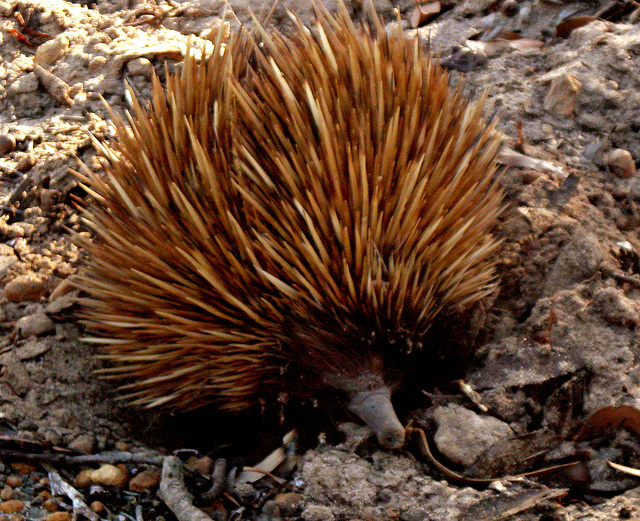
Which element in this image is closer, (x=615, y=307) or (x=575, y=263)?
(x=615, y=307)

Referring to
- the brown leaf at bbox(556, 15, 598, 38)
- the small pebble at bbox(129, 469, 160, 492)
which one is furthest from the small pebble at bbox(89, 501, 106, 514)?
the brown leaf at bbox(556, 15, 598, 38)

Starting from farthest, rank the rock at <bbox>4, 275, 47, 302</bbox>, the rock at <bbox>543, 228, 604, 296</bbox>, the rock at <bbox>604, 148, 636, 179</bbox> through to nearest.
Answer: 1. the rock at <bbox>604, 148, 636, 179</bbox>
2. the rock at <bbox>4, 275, 47, 302</bbox>
3. the rock at <bbox>543, 228, 604, 296</bbox>

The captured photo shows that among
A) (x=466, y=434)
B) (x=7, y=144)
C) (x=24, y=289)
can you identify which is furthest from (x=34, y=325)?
(x=466, y=434)

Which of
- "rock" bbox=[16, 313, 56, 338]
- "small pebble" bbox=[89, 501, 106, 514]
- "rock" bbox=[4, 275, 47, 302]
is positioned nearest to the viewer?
"small pebble" bbox=[89, 501, 106, 514]

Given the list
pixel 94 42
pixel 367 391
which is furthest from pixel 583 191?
pixel 94 42

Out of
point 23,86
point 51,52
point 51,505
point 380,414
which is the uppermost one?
point 51,52

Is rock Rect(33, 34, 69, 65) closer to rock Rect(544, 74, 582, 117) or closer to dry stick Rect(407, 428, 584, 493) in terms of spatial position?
rock Rect(544, 74, 582, 117)

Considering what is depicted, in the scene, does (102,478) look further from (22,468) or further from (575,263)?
(575,263)

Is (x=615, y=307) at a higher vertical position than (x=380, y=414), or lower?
higher
